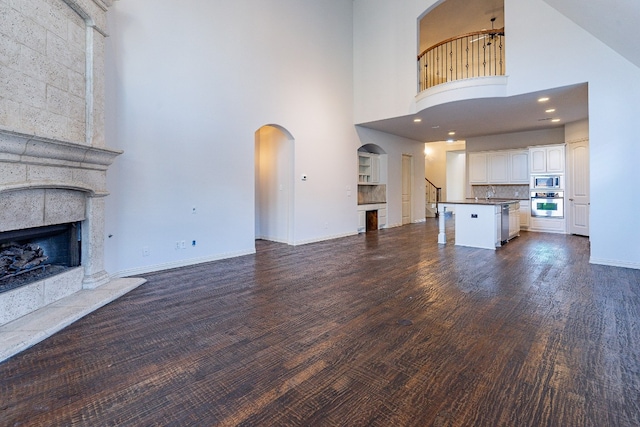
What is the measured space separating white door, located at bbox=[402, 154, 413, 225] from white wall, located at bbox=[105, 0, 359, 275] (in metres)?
3.90

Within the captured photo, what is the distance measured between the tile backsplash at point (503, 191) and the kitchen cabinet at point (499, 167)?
0.84 feet

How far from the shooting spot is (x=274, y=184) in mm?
7168

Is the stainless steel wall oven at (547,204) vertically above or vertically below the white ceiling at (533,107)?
below

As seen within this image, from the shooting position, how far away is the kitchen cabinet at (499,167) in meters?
8.60

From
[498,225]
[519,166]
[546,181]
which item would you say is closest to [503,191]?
[519,166]

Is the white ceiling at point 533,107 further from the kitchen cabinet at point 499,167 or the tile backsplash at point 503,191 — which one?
the tile backsplash at point 503,191

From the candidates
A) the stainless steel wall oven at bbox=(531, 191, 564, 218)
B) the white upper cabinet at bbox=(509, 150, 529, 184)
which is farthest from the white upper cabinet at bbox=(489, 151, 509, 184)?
the stainless steel wall oven at bbox=(531, 191, 564, 218)

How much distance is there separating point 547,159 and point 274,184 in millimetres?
6958

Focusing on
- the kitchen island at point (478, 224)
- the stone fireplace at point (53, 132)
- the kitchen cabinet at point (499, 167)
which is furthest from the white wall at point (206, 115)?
the kitchen cabinet at point (499, 167)

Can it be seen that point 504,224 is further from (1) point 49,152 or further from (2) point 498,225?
(1) point 49,152

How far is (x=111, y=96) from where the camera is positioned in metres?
4.00

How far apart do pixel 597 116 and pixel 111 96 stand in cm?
697

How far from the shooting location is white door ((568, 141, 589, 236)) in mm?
7211

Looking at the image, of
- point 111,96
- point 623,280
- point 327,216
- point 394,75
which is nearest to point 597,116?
point 623,280
